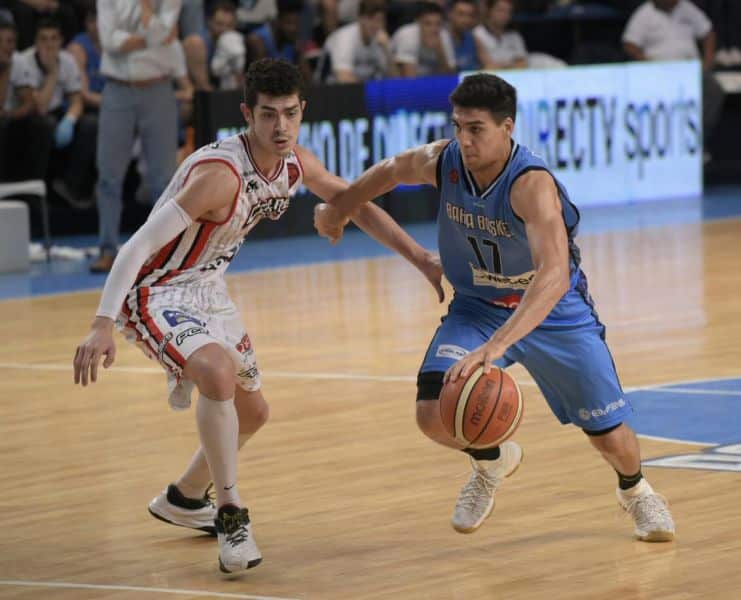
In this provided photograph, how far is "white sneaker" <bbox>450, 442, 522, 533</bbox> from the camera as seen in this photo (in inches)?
221

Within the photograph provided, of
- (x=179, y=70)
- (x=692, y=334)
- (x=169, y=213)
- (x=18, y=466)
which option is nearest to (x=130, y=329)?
(x=169, y=213)

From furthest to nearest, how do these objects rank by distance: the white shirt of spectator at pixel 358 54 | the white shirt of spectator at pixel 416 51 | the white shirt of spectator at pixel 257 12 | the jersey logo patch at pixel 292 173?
the white shirt of spectator at pixel 257 12
the white shirt of spectator at pixel 416 51
the white shirt of spectator at pixel 358 54
the jersey logo patch at pixel 292 173

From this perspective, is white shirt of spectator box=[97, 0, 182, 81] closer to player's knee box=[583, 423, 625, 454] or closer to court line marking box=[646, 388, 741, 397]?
court line marking box=[646, 388, 741, 397]

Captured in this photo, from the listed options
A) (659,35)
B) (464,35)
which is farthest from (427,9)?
(659,35)

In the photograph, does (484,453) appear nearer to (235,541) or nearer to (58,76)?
(235,541)

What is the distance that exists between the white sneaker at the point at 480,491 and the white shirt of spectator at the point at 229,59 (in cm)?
1010

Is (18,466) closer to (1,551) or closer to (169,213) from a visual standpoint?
(1,551)

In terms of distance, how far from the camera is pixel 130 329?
5.68 metres

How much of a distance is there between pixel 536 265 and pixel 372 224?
0.98 m

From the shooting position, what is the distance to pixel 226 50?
15578 millimetres

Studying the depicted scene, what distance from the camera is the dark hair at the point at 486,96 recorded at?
5438 millimetres

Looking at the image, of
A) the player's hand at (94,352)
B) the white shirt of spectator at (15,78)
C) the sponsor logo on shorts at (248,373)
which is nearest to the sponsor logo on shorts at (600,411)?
the sponsor logo on shorts at (248,373)

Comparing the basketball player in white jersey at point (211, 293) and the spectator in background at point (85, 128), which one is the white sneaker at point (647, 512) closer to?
the basketball player in white jersey at point (211, 293)

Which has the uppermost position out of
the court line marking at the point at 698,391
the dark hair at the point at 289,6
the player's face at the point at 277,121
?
the player's face at the point at 277,121
